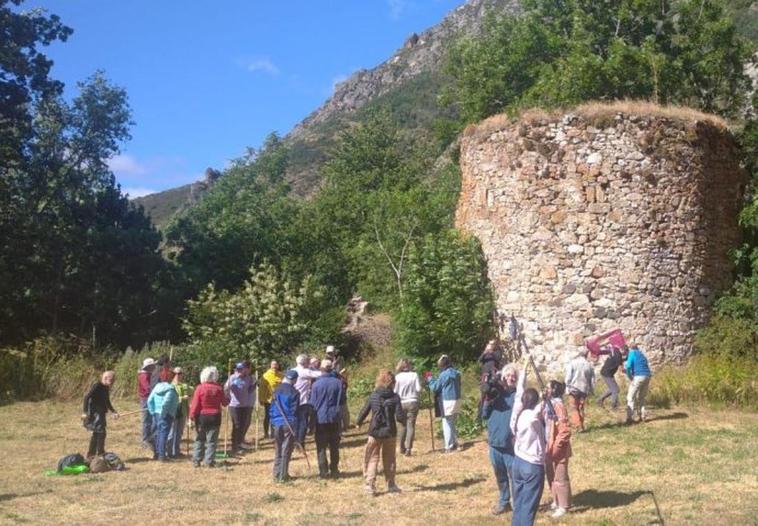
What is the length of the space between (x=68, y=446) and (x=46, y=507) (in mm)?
5271

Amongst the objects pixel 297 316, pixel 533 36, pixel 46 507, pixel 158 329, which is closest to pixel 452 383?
pixel 46 507

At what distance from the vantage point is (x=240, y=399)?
45.2ft

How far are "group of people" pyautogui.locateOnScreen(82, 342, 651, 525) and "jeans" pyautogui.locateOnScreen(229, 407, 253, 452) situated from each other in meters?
0.02

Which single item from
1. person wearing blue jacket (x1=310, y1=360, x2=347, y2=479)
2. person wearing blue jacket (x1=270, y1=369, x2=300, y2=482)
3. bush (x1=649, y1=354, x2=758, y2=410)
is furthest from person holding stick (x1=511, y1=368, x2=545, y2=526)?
bush (x1=649, y1=354, x2=758, y2=410)

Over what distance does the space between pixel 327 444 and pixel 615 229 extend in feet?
27.4

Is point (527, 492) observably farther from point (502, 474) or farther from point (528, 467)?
point (502, 474)

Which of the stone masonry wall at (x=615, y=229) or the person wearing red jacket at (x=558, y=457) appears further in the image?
the stone masonry wall at (x=615, y=229)

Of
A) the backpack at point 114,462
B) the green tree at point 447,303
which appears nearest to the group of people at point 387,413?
the backpack at point 114,462

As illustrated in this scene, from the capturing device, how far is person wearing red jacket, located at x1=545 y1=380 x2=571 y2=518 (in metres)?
8.99

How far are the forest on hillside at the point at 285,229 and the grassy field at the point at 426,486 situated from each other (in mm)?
5963

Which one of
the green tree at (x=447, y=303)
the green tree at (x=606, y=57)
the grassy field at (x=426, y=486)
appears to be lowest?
the grassy field at (x=426, y=486)

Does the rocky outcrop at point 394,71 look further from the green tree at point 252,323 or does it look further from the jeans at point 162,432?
the jeans at point 162,432

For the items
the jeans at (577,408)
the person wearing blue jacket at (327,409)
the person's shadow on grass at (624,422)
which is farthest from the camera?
the person's shadow on grass at (624,422)

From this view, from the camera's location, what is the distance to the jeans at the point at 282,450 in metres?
11.4
